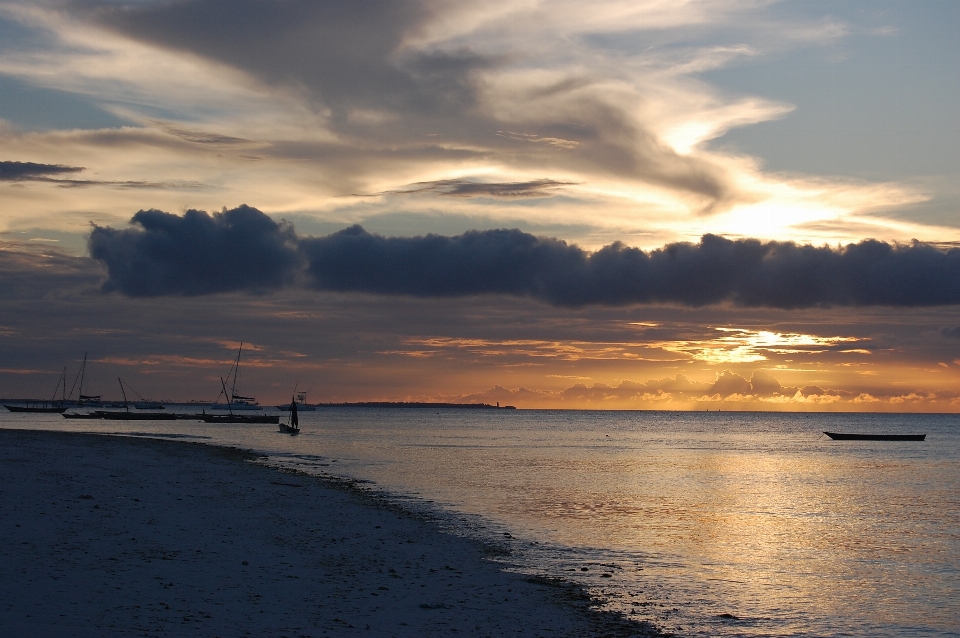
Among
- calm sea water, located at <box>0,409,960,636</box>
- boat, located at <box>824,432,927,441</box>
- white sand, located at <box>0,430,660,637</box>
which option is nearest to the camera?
white sand, located at <box>0,430,660,637</box>

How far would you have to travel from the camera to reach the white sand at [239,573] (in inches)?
581

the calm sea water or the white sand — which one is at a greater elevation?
the white sand

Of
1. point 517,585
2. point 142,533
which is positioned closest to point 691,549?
point 517,585

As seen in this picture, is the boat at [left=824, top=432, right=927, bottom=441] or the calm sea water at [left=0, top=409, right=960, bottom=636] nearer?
the calm sea water at [left=0, top=409, right=960, bottom=636]

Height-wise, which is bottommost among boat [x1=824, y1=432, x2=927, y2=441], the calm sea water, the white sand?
boat [x1=824, y1=432, x2=927, y2=441]

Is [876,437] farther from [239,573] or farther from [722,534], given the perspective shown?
[239,573]

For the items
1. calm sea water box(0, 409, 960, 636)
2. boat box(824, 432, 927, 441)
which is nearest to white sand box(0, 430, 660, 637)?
calm sea water box(0, 409, 960, 636)

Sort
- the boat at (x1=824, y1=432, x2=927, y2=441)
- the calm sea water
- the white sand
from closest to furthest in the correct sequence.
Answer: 1. the white sand
2. the calm sea water
3. the boat at (x1=824, y1=432, x2=927, y2=441)

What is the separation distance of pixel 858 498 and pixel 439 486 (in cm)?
2808

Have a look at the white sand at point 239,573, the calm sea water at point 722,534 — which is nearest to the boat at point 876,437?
the calm sea water at point 722,534

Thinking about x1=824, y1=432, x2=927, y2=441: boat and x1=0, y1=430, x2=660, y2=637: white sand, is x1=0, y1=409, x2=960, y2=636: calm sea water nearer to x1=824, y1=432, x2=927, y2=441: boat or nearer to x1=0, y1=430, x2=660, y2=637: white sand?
x1=0, y1=430, x2=660, y2=637: white sand

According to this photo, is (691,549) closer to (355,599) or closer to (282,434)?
(355,599)

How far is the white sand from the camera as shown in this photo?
1475cm

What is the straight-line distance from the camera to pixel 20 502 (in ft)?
83.0
